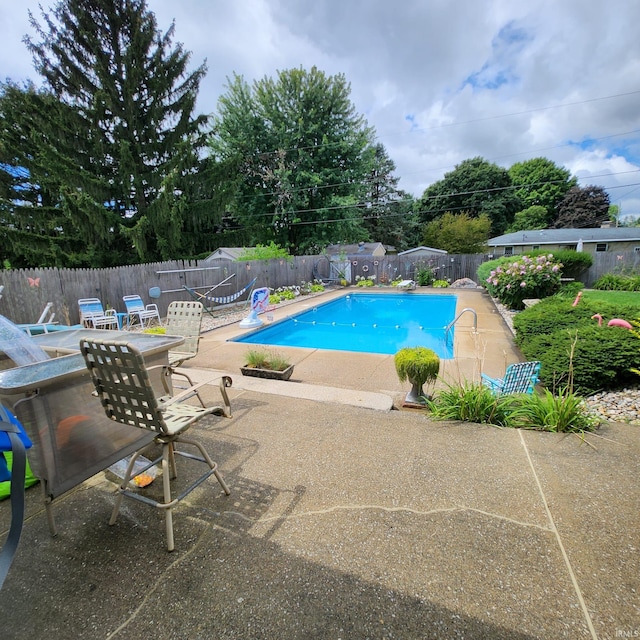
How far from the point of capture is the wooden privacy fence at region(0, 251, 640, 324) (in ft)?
21.7

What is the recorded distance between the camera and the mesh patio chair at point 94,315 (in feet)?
23.4

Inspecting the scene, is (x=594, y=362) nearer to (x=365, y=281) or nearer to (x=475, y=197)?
(x=365, y=281)

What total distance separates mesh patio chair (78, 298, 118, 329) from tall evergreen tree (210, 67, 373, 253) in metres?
13.6

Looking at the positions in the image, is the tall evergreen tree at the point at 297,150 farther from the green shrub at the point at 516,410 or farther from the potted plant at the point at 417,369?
the green shrub at the point at 516,410

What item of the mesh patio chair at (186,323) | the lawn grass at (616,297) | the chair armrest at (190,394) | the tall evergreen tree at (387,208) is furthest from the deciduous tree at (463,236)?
the chair armrest at (190,394)

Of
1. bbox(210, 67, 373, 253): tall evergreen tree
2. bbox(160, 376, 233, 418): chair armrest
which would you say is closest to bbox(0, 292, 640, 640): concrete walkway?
bbox(160, 376, 233, 418): chair armrest

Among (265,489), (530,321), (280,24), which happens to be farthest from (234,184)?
(265,489)

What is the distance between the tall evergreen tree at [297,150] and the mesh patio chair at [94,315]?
13.6 meters

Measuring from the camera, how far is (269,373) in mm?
4348

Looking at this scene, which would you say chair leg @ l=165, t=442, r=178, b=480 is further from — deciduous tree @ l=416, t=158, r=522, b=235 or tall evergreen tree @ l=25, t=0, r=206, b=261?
deciduous tree @ l=416, t=158, r=522, b=235

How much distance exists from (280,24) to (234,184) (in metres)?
7.56

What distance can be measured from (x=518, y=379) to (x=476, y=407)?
28.1 inches

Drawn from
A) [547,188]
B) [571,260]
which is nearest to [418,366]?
[571,260]

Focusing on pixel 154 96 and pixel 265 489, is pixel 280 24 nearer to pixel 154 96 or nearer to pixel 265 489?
pixel 154 96
